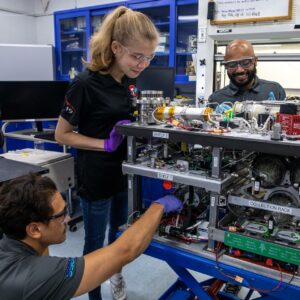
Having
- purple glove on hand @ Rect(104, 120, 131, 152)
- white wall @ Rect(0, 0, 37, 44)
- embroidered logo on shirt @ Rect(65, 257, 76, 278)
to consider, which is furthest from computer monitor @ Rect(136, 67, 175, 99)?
white wall @ Rect(0, 0, 37, 44)

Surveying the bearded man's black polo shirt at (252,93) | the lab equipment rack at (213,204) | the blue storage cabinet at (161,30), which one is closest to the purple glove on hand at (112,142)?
the lab equipment rack at (213,204)

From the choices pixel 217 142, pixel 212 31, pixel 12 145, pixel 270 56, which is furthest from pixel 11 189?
pixel 12 145

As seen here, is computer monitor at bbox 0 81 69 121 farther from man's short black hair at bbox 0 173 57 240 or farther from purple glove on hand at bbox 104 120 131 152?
man's short black hair at bbox 0 173 57 240

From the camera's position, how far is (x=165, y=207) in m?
1.19

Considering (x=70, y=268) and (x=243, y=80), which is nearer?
(x=70, y=268)

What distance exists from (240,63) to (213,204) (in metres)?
1.06

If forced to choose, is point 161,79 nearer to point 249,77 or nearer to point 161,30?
point 249,77

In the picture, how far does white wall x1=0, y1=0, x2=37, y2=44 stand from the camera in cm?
494

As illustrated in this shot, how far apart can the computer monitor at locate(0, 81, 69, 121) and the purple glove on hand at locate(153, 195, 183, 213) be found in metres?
2.31

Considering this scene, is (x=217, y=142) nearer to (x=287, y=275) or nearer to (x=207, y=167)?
(x=207, y=167)

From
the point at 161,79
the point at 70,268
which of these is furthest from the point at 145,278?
the point at 161,79

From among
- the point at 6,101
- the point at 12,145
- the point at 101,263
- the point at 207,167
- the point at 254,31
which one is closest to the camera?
the point at 101,263

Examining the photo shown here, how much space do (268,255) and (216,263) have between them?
0.17 m

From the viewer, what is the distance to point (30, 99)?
316 centimetres
